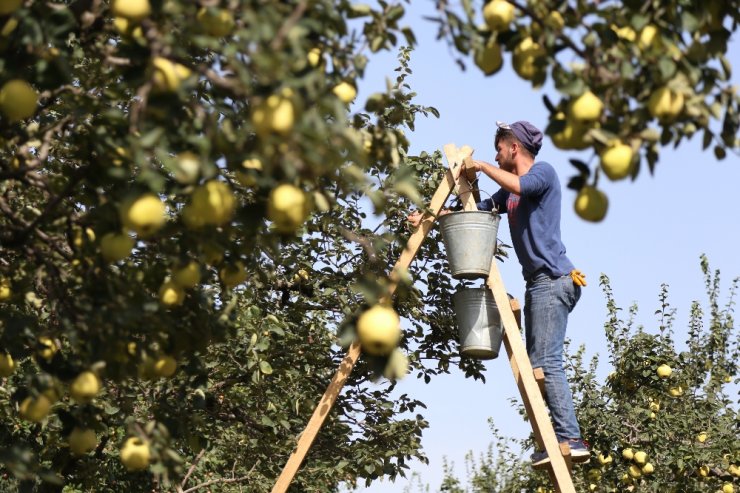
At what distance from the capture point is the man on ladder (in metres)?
5.08

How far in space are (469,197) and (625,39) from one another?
269cm

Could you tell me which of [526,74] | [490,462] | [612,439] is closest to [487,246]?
[526,74]

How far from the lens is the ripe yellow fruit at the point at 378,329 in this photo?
266 centimetres

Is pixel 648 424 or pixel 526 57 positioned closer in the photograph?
pixel 526 57

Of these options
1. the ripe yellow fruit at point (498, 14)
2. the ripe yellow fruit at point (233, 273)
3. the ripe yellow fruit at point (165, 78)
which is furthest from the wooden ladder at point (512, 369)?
the ripe yellow fruit at point (165, 78)

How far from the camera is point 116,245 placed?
2.77 meters

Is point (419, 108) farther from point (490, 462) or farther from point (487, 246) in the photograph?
point (490, 462)

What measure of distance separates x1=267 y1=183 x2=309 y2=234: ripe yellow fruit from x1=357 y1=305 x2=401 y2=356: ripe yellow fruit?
1.12 feet

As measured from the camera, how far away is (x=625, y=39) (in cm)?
264

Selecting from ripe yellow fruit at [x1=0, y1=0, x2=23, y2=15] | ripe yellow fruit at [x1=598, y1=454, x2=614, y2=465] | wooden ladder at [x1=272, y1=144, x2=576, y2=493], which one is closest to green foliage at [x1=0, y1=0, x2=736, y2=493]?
ripe yellow fruit at [x1=0, y1=0, x2=23, y2=15]

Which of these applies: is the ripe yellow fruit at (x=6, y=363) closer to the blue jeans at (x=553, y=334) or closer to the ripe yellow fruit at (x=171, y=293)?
the ripe yellow fruit at (x=171, y=293)

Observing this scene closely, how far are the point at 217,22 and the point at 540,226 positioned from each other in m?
3.00

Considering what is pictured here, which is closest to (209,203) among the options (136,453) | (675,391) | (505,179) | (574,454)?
(136,453)

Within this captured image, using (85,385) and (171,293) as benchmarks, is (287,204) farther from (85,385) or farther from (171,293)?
(85,385)
